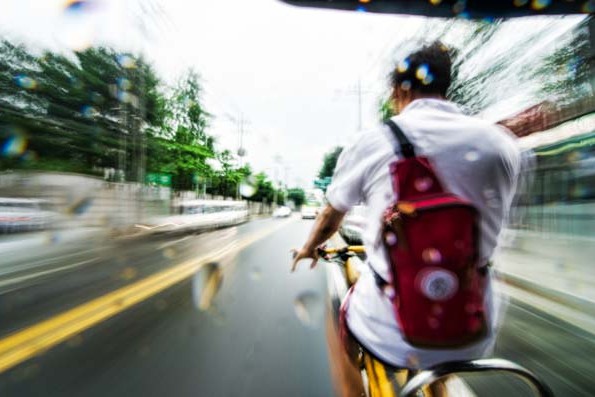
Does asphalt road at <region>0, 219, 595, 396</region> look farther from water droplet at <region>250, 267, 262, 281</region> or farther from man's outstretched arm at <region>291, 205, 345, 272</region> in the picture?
man's outstretched arm at <region>291, 205, 345, 272</region>

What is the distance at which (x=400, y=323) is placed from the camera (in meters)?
1.08

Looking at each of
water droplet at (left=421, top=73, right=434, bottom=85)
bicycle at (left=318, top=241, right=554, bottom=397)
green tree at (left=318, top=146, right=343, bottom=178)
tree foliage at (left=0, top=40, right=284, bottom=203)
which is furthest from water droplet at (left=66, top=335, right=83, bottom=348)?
green tree at (left=318, top=146, right=343, bottom=178)

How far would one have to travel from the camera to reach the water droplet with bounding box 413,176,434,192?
41.3 inches

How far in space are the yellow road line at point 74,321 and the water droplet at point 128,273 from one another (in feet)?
1.10

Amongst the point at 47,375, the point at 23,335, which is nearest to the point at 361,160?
the point at 47,375

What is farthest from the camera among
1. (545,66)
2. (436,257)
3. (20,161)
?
(20,161)

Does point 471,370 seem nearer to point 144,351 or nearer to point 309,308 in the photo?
point 144,351

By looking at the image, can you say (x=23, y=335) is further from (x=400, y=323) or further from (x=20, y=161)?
(x=20, y=161)

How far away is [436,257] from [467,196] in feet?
0.74

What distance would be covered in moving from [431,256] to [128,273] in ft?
21.9

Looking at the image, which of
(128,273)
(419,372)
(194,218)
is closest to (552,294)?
(419,372)

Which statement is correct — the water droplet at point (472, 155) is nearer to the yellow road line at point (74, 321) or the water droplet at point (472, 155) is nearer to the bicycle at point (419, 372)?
the bicycle at point (419, 372)

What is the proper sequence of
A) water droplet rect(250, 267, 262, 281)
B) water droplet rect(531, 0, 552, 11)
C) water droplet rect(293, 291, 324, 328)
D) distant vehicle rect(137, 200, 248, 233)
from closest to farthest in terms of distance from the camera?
water droplet rect(531, 0, 552, 11) < water droplet rect(293, 291, 324, 328) < water droplet rect(250, 267, 262, 281) < distant vehicle rect(137, 200, 248, 233)

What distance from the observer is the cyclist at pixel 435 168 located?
3.61 ft
